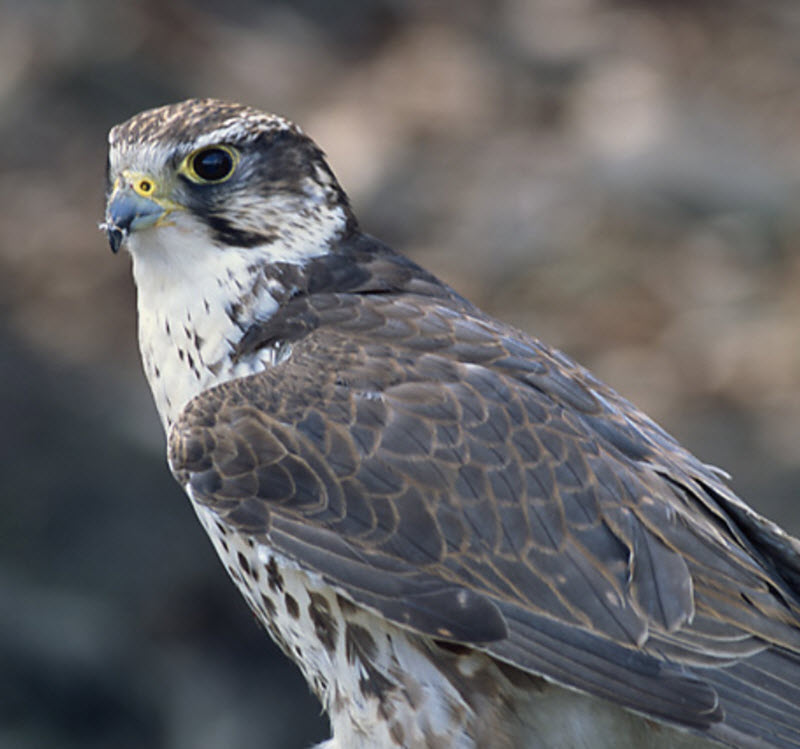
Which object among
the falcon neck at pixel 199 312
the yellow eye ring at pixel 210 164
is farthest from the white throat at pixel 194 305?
the yellow eye ring at pixel 210 164

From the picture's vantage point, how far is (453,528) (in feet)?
9.42

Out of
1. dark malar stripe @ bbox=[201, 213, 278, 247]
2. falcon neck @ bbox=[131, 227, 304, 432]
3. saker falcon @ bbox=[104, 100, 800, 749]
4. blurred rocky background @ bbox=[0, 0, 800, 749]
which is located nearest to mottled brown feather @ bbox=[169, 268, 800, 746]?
saker falcon @ bbox=[104, 100, 800, 749]

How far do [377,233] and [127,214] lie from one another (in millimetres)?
4810

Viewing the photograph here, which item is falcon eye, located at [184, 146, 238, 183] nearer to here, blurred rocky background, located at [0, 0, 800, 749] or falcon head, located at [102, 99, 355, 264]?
falcon head, located at [102, 99, 355, 264]

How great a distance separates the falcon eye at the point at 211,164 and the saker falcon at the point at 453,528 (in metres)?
0.01

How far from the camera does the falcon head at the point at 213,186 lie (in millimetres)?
3234

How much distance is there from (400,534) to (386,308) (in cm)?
63

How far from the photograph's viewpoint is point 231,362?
3240 mm

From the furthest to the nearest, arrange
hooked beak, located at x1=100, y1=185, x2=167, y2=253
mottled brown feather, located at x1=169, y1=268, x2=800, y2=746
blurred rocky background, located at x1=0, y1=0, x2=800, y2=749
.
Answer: blurred rocky background, located at x1=0, y1=0, x2=800, y2=749 → hooked beak, located at x1=100, y1=185, x2=167, y2=253 → mottled brown feather, located at x1=169, y1=268, x2=800, y2=746

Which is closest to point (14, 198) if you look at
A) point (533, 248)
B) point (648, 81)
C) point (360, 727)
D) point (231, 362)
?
point (533, 248)

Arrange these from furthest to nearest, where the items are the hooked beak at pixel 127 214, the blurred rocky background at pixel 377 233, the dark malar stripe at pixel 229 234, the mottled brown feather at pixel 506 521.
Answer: the blurred rocky background at pixel 377 233
the dark malar stripe at pixel 229 234
the hooked beak at pixel 127 214
the mottled brown feather at pixel 506 521

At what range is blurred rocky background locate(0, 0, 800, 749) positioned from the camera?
5.83 meters

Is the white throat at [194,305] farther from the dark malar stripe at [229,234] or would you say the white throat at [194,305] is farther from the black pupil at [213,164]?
the black pupil at [213,164]

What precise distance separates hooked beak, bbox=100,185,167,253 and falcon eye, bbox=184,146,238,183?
0.40 ft
